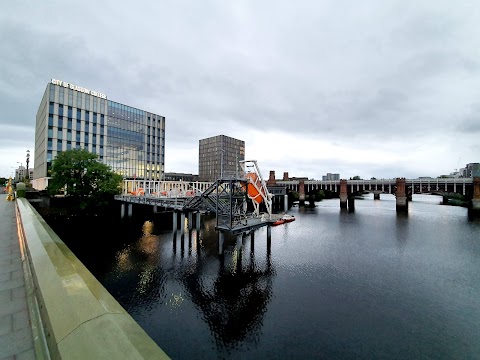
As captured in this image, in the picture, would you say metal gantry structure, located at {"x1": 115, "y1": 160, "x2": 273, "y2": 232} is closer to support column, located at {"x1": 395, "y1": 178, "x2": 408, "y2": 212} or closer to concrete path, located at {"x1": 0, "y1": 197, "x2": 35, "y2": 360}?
concrete path, located at {"x1": 0, "y1": 197, "x2": 35, "y2": 360}

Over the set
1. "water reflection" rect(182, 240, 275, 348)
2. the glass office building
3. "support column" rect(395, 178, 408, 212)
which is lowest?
"water reflection" rect(182, 240, 275, 348)

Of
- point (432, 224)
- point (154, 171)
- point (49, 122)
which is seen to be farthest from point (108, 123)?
point (432, 224)

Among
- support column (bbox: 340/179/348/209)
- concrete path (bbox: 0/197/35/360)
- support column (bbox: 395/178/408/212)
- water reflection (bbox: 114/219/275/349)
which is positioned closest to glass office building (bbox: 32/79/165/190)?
water reflection (bbox: 114/219/275/349)

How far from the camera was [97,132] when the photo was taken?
81375 millimetres

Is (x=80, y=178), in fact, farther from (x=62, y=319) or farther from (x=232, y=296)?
(x=62, y=319)

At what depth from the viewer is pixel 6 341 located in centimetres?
341

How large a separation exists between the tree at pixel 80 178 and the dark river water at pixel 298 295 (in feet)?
58.2

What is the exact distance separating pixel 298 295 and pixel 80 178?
1974 inches

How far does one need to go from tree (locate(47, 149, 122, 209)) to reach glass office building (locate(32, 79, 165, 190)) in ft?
92.8

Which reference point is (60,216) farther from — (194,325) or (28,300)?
(28,300)

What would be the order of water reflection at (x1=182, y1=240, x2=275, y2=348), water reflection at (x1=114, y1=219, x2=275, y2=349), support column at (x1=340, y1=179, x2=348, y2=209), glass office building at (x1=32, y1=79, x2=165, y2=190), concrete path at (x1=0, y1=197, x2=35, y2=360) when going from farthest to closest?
support column at (x1=340, y1=179, x2=348, y2=209), glass office building at (x1=32, y1=79, x2=165, y2=190), water reflection at (x1=114, y1=219, x2=275, y2=349), water reflection at (x1=182, y1=240, x2=275, y2=348), concrete path at (x1=0, y1=197, x2=35, y2=360)

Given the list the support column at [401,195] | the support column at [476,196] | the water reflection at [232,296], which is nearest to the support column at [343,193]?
the support column at [401,195]

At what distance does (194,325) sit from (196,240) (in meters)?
21.0

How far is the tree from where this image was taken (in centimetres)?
4728
